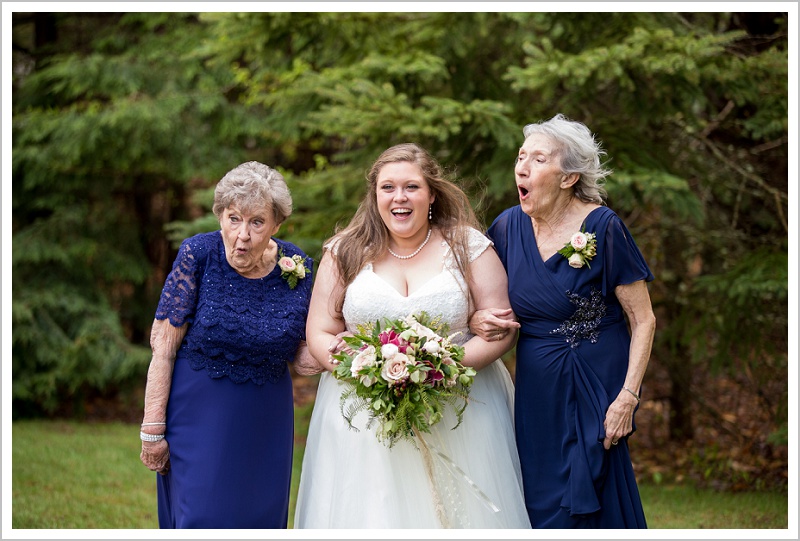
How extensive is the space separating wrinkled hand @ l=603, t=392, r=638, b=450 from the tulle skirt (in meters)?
0.47

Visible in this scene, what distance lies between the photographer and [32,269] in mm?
10047

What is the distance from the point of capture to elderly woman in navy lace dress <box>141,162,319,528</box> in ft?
12.7

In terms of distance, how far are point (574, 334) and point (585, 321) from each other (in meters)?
0.08

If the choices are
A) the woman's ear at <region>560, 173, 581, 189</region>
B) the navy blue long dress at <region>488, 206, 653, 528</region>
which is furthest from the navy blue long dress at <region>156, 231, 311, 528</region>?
the woman's ear at <region>560, 173, 581, 189</region>

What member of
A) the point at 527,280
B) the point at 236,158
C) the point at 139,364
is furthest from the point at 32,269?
the point at 527,280

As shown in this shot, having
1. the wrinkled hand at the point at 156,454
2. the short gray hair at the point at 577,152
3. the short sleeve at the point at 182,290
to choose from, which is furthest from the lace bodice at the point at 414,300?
the wrinkled hand at the point at 156,454

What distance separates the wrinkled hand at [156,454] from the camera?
391 cm

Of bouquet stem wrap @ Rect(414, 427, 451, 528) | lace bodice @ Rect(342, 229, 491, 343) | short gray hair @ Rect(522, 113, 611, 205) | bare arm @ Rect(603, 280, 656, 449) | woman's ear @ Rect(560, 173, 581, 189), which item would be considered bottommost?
bouquet stem wrap @ Rect(414, 427, 451, 528)

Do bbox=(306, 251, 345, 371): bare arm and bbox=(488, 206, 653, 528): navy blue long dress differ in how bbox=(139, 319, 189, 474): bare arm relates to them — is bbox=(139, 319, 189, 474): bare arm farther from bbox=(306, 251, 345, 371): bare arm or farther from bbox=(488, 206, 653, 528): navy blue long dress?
bbox=(488, 206, 653, 528): navy blue long dress

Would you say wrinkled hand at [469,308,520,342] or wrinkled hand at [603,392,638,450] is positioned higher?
wrinkled hand at [469,308,520,342]

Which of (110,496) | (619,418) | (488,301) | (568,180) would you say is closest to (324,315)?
(488,301)

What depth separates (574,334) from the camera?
12.9ft

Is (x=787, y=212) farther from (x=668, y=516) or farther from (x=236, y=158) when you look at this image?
(x=236, y=158)

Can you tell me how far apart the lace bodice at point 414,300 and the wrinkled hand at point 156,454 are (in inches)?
41.0
